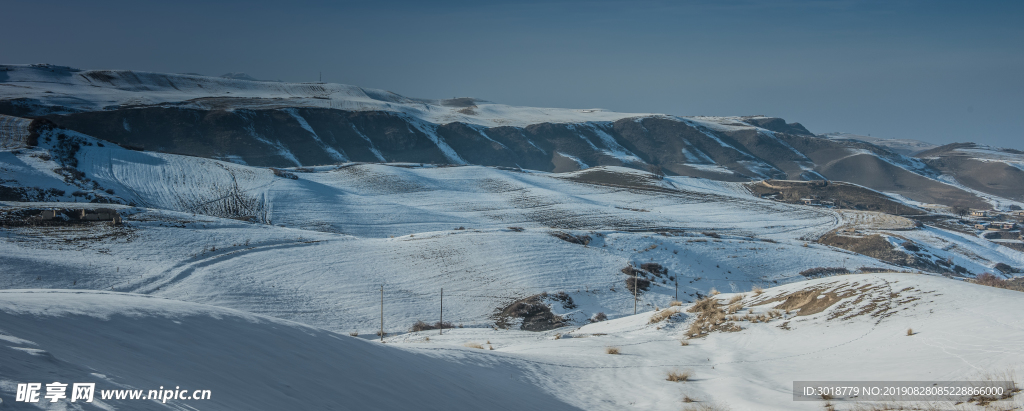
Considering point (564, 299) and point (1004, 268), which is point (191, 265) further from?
point (1004, 268)

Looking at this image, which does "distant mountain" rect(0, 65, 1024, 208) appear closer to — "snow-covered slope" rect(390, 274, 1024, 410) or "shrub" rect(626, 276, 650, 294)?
"shrub" rect(626, 276, 650, 294)

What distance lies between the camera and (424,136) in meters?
129

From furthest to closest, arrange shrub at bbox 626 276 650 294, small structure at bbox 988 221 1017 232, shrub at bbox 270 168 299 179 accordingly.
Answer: small structure at bbox 988 221 1017 232 → shrub at bbox 270 168 299 179 → shrub at bbox 626 276 650 294

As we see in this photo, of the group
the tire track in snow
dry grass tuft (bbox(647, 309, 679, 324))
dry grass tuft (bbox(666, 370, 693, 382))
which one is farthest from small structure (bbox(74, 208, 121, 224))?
dry grass tuft (bbox(666, 370, 693, 382))

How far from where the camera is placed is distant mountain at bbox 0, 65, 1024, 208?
339 ft

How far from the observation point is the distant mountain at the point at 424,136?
10325 centimetres

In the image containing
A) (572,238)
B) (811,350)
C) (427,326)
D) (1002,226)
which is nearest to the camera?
(811,350)

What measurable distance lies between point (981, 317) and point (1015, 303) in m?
1.50

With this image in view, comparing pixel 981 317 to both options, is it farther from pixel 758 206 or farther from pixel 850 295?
pixel 758 206

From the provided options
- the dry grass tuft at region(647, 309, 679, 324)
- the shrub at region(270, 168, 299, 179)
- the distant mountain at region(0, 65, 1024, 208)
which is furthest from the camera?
the distant mountain at region(0, 65, 1024, 208)

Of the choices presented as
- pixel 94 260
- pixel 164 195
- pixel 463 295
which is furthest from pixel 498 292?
pixel 164 195

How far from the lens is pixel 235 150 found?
100625 mm

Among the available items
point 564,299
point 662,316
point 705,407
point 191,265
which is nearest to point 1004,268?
point 564,299

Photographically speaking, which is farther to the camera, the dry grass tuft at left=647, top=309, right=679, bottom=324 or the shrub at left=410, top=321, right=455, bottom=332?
the shrub at left=410, top=321, right=455, bottom=332
